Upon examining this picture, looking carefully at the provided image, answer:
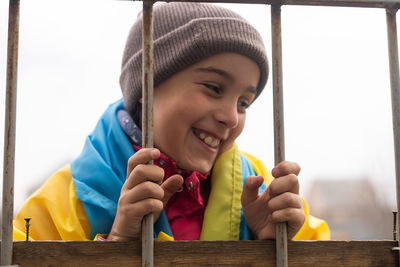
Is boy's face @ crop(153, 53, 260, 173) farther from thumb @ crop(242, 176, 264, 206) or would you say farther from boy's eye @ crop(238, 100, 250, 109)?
thumb @ crop(242, 176, 264, 206)

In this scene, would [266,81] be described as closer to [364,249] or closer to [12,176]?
[364,249]

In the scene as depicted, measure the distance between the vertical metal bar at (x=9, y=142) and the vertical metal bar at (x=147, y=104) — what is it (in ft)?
0.75

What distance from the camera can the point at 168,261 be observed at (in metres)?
0.82

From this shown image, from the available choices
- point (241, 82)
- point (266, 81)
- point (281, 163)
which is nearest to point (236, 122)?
point (241, 82)

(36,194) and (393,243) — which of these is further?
(36,194)

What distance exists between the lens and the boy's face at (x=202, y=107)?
61.8 inches

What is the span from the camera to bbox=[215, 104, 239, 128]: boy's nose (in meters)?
1.56

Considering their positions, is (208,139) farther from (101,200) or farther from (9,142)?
(9,142)

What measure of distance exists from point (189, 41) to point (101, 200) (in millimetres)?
645

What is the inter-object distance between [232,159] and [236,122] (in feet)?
0.79

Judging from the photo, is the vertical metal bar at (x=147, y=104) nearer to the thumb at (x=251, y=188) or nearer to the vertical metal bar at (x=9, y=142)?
the vertical metal bar at (x=9, y=142)

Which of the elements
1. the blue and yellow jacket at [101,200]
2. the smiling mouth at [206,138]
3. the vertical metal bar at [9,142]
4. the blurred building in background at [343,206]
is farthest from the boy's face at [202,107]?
the blurred building in background at [343,206]

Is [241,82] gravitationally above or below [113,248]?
above

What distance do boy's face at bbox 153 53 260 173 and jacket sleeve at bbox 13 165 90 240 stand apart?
0.37 m
